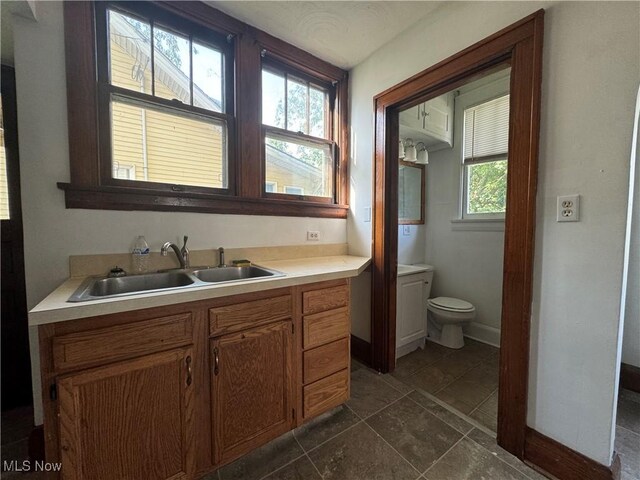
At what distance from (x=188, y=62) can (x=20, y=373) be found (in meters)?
2.19

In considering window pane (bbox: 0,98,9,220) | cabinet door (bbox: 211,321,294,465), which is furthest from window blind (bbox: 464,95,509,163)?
window pane (bbox: 0,98,9,220)

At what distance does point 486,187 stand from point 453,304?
1236 mm

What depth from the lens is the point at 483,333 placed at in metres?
2.54

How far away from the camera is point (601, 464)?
41.9 inches

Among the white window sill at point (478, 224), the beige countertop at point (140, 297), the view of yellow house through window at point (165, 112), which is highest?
the view of yellow house through window at point (165, 112)

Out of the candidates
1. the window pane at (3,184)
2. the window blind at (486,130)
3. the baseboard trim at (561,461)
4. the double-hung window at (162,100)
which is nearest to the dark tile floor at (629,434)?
the baseboard trim at (561,461)

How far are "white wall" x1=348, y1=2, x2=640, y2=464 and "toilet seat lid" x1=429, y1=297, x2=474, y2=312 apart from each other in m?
1.10

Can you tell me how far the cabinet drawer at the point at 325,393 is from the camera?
143cm

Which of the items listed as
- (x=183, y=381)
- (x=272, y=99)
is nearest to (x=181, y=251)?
(x=183, y=381)

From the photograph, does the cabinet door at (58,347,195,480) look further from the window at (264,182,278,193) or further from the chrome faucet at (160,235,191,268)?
the window at (264,182,278,193)

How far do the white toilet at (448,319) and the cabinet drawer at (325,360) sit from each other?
4.11 feet

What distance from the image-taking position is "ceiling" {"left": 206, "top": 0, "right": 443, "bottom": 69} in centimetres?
155

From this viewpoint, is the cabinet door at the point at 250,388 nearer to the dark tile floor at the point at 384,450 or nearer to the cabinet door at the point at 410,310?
the dark tile floor at the point at 384,450

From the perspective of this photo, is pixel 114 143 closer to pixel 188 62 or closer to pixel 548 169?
pixel 188 62
